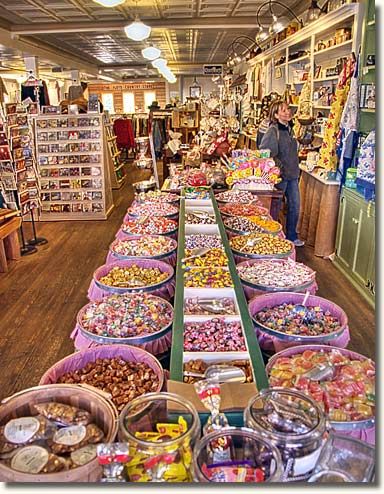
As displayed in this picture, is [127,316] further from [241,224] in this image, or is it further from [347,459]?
[241,224]

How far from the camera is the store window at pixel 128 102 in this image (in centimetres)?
2402

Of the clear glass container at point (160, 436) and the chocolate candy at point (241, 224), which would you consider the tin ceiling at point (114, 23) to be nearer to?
the chocolate candy at point (241, 224)

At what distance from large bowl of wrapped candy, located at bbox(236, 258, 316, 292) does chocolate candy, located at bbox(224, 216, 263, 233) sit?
2.09ft

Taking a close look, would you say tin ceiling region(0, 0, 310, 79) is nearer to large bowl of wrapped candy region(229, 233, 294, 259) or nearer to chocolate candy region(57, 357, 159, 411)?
large bowl of wrapped candy region(229, 233, 294, 259)

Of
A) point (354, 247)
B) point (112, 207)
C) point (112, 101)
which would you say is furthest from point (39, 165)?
point (112, 101)

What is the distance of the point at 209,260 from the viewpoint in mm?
2844

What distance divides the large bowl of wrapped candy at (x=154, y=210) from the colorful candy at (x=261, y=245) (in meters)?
0.92

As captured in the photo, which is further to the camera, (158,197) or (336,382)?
(158,197)

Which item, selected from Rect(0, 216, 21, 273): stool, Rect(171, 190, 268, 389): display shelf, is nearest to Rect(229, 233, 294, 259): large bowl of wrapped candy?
Rect(171, 190, 268, 389): display shelf

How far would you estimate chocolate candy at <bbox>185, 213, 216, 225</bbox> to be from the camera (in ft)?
12.4

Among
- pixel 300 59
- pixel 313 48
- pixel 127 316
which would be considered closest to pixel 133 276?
pixel 127 316

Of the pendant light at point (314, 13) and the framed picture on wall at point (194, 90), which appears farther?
the framed picture on wall at point (194, 90)

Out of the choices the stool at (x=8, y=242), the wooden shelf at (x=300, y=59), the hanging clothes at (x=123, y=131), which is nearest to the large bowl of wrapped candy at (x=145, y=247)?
the stool at (x=8, y=242)

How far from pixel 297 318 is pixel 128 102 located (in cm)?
2364
